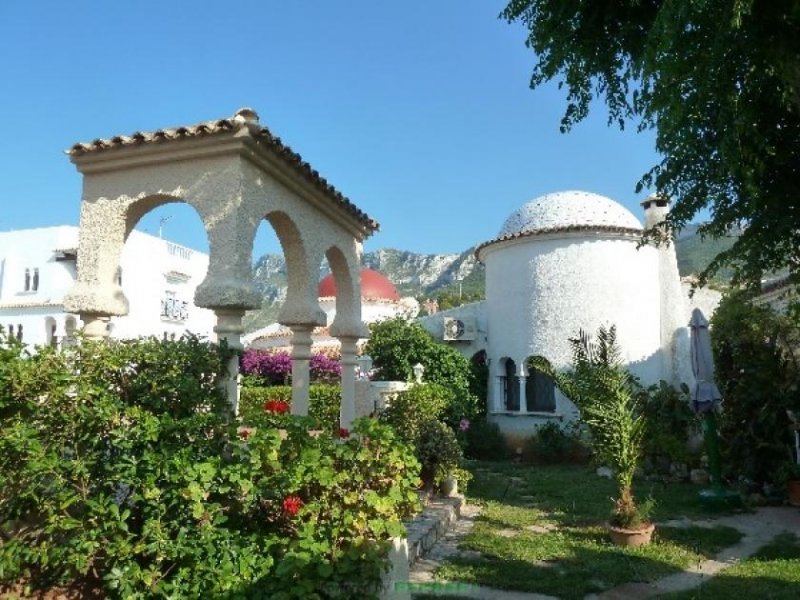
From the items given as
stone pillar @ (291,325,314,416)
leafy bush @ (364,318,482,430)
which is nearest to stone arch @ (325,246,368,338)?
stone pillar @ (291,325,314,416)

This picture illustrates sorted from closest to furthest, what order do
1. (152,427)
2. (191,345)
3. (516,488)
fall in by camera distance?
1. (152,427)
2. (191,345)
3. (516,488)

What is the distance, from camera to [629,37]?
18.2ft

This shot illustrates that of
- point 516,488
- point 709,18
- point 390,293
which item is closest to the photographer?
point 709,18

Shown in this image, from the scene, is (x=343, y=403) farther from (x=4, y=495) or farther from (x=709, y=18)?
(x=709, y=18)

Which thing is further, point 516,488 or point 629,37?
point 516,488

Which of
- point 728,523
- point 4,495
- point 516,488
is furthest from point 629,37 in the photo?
point 516,488

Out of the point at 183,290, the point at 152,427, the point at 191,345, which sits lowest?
the point at 152,427

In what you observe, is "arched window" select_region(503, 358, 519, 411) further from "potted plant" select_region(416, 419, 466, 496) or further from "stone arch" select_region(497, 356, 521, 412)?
"potted plant" select_region(416, 419, 466, 496)

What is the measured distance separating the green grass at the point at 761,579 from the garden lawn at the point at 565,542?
479mm

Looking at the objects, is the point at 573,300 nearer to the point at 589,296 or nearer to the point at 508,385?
the point at 589,296

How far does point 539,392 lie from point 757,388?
6370 mm

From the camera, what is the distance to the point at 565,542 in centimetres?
769

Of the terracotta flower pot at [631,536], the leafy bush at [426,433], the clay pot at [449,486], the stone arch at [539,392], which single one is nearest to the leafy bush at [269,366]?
the stone arch at [539,392]

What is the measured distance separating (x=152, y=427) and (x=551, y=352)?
12.5m
